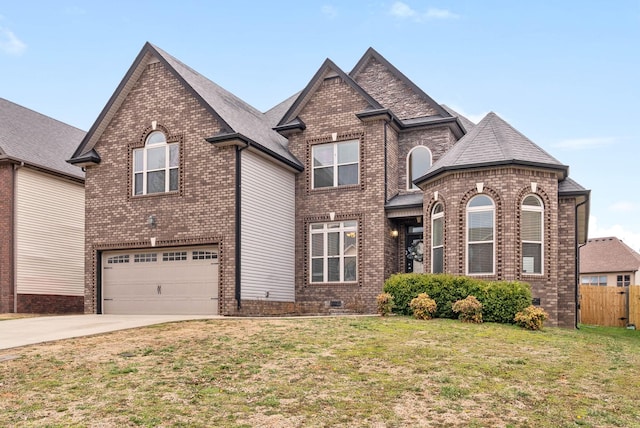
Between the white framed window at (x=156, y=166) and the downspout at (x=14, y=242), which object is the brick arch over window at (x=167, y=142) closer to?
the white framed window at (x=156, y=166)

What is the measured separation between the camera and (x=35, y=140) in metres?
25.4

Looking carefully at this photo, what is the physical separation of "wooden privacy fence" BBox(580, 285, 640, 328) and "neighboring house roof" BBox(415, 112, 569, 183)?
1077 centimetres

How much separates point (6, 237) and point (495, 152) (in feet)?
57.6

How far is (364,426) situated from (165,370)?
383 centimetres

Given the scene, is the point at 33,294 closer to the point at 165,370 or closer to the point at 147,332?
the point at 147,332

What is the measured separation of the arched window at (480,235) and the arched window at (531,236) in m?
0.91

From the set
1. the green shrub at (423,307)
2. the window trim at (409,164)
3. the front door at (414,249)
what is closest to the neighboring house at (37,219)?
the window trim at (409,164)

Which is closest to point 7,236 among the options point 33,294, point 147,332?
point 33,294

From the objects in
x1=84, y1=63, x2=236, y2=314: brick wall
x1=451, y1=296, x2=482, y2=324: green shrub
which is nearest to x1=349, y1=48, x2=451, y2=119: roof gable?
x1=84, y1=63, x2=236, y2=314: brick wall

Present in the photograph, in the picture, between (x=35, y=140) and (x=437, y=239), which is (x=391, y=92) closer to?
(x=437, y=239)

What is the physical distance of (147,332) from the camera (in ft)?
44.3

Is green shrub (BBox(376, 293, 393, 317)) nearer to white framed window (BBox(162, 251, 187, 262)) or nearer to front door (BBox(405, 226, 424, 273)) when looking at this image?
front door (BBox(405, 226, 424, 273))

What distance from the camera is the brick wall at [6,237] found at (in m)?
22.6

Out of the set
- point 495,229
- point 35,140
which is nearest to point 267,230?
point 495,229
